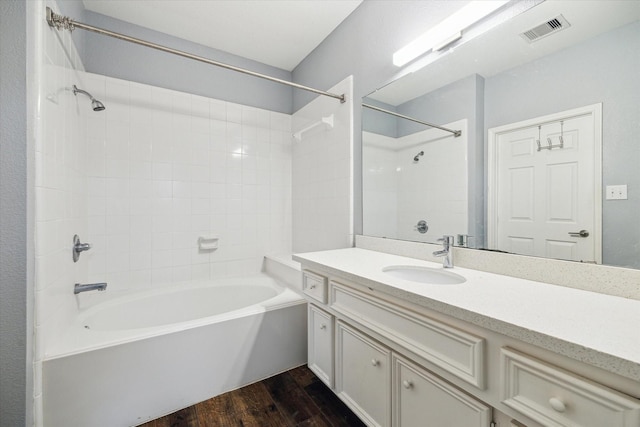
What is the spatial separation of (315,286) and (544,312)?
38.9 inches

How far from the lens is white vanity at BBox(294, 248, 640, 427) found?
54 cm

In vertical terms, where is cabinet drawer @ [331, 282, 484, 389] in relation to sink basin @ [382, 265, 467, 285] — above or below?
below

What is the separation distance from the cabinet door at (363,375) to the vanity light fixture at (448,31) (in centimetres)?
150

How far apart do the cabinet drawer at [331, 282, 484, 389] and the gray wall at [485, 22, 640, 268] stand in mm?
603

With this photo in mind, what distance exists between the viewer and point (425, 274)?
52.6 inches

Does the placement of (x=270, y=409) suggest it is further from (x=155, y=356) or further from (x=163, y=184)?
(x=163, y=184)

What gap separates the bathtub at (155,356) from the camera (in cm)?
125

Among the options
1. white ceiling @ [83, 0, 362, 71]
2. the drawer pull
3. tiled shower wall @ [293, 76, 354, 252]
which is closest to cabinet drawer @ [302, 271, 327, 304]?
tiled shower wall @ [293, 76, 354, 252]

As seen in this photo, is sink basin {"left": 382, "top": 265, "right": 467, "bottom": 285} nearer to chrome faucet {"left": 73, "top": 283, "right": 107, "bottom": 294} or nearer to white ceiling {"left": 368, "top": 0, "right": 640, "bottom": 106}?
white ceiling {"left": 368, "top": 0, "right": 640, "bottom": 106}

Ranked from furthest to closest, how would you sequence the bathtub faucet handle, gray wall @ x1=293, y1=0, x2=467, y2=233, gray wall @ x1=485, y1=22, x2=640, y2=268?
the bathtub faucet handle → gray wall @ x1=293, y1=0, x2=467, y2=233 → gray wall @ x1=485, y1=22, x2=640, y2=268

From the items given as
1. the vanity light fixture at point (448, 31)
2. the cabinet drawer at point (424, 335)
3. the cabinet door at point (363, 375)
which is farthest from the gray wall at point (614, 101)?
the cabinet door at point (363, 375)

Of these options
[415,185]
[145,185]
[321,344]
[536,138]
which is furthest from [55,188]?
[536,138]

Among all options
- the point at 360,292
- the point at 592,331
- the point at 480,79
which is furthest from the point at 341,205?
the point at 592,331

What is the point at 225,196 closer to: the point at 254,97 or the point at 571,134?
the point at 254,97
